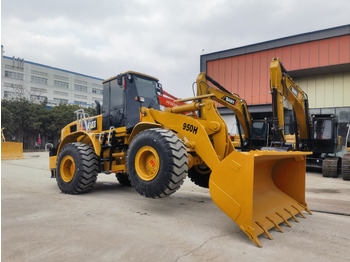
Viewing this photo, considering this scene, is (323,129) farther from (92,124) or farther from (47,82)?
(47,82)

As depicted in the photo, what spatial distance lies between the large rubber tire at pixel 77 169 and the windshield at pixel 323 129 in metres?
8.99

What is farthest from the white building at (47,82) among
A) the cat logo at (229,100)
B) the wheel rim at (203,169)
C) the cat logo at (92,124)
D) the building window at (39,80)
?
the wheel rim at (203,169)

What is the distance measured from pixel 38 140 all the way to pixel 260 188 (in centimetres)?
3047

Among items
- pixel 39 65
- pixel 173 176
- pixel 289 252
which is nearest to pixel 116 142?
pixel 173 176

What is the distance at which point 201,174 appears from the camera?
5625mm

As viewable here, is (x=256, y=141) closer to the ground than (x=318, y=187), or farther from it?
farther from it

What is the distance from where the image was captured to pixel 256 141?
1162cm

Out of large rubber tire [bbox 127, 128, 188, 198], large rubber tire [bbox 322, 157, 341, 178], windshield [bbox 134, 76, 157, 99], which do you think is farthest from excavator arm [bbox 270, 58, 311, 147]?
large rubber tire [bbox 127, 128, 188, 198]

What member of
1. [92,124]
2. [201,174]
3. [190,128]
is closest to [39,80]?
[92,124]

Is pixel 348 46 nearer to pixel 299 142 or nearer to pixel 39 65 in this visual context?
pixel 299 142

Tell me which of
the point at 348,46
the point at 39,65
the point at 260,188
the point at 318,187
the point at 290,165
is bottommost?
the point at 318,187

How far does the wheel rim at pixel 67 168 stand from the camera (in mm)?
5980

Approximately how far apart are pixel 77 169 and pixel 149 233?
2.86 meters

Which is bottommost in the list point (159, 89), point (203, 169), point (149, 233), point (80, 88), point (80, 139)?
point (149, 233)
